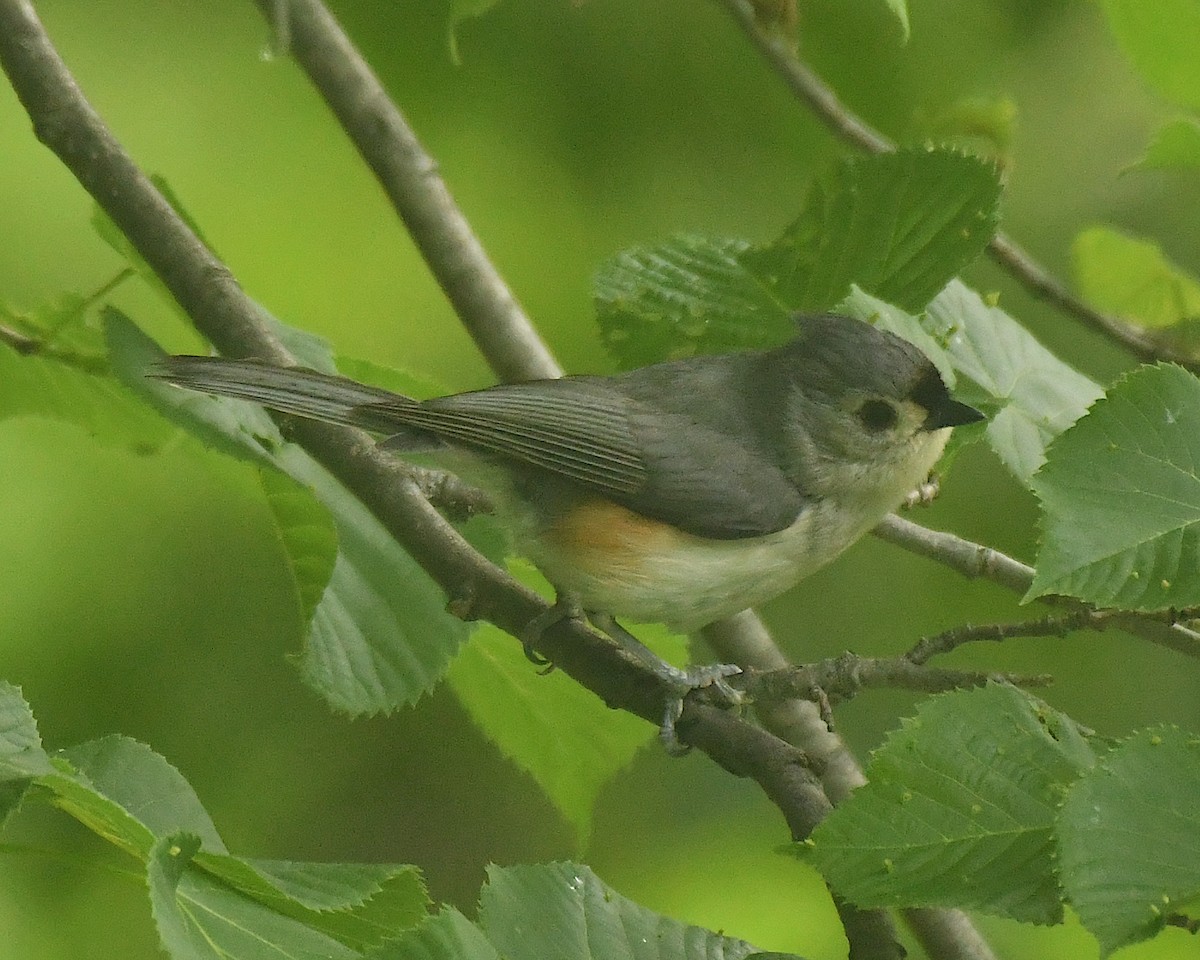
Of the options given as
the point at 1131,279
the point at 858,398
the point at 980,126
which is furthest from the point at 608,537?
the point at 1131,279

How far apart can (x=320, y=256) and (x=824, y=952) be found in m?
2.25

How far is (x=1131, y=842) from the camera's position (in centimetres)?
129

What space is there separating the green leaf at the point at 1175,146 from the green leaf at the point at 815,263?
0.26 metres

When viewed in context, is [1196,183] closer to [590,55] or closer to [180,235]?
[590,55]

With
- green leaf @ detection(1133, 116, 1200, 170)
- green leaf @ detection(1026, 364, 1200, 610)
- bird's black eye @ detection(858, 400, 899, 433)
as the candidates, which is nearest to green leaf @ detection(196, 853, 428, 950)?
green leaf @ detection(1026, 364, 1200, 610)

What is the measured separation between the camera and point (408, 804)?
14.2ft

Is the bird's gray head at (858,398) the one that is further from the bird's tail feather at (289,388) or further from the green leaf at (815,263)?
the bird's tail feather at (289,388)

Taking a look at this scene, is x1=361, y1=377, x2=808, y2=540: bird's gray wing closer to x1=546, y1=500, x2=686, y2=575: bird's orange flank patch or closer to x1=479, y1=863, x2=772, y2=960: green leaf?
x1=546, y1=500, x2=686, y2=575: bird's orange flank patch

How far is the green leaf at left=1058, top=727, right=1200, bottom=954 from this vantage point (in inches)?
49.7

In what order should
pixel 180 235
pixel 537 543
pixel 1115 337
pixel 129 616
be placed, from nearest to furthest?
1. pixel 180 235
2. pixel 537 543
3. pixel 1115 337
4. pixel 129 616

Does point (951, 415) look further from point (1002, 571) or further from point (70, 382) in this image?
point (70, 382)

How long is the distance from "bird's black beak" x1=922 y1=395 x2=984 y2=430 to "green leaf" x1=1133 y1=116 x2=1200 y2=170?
18.8 inches

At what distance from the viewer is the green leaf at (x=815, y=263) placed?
87.3 inches

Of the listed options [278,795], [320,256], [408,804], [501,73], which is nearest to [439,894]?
[408,804]
